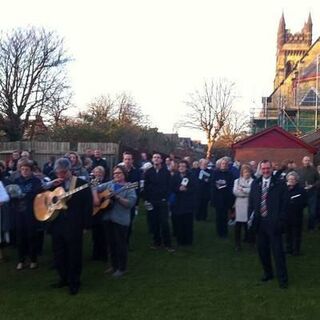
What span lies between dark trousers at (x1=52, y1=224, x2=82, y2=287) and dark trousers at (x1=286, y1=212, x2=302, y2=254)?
5230 mm

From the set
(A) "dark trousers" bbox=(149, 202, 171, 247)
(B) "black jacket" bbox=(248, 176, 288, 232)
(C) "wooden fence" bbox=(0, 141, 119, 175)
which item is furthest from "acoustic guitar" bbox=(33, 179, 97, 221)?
(C) "wooden fence" bbox=(0, 141, 119, 175)

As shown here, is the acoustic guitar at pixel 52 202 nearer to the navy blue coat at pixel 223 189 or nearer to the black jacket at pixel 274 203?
the black jacket at pixel 274 203

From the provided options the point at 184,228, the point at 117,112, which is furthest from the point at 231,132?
the point at 184,228

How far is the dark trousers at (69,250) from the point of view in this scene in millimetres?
8523

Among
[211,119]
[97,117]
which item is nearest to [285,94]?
[211,119]

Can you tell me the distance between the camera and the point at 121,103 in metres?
61.4

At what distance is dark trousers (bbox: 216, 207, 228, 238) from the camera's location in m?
13.8

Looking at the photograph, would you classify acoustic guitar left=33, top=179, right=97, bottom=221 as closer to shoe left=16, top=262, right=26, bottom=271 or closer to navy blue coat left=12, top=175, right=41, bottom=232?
navy blue coat left=12, top=175, right=41, bottom=232

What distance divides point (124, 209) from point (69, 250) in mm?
1333

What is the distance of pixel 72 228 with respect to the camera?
8.51 m

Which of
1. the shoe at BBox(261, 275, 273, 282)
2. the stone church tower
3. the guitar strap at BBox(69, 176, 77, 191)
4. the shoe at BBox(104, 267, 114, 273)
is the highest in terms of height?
the stone church tower

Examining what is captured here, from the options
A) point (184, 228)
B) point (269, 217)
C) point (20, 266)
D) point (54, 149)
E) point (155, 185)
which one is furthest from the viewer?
point (54, 149)

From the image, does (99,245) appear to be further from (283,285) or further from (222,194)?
(222,194)

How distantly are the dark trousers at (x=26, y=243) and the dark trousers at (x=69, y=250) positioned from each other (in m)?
1.50
